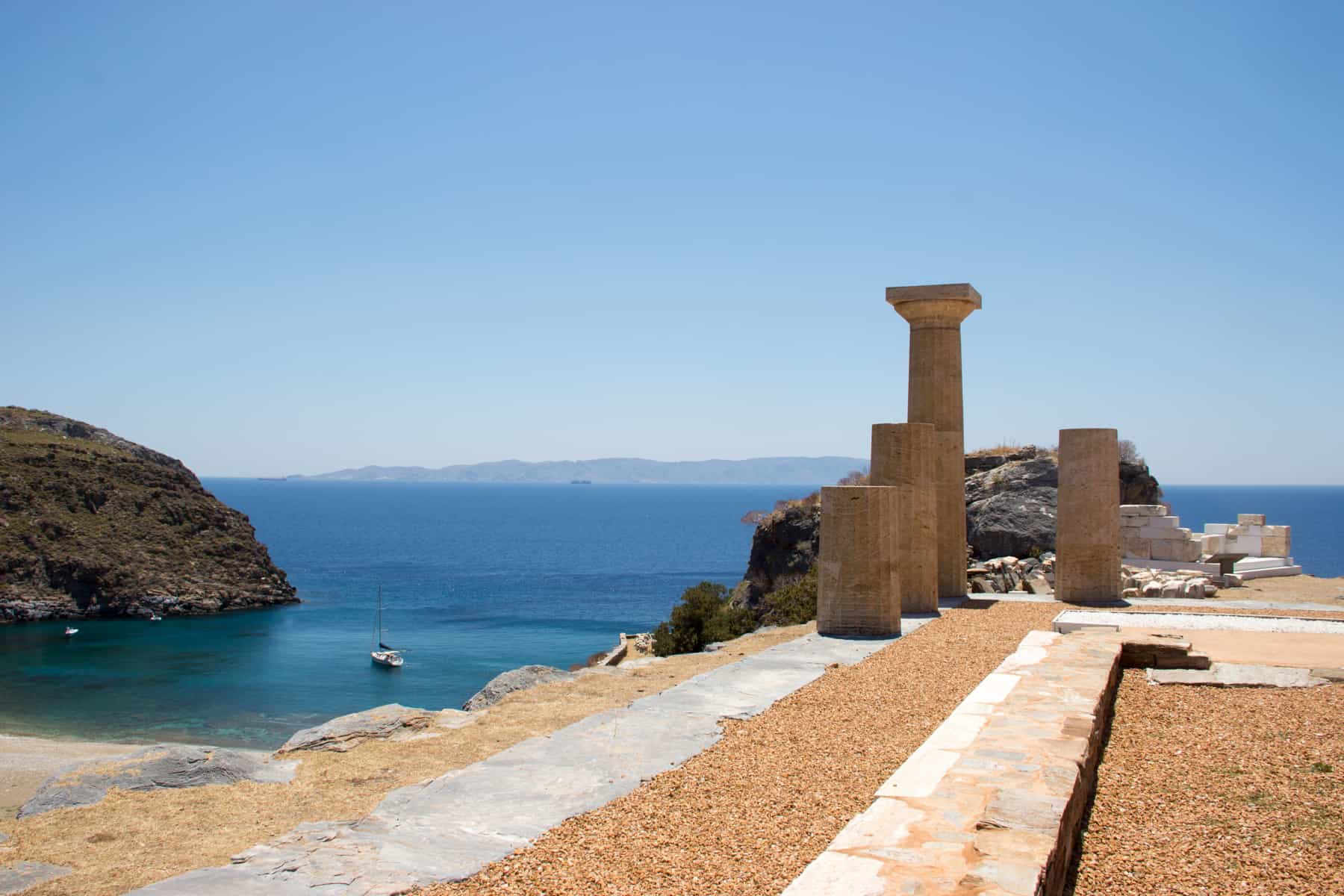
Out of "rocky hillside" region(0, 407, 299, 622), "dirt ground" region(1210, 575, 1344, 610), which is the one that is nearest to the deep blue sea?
"dirt ground" region(1210, 575, 1344, 610)

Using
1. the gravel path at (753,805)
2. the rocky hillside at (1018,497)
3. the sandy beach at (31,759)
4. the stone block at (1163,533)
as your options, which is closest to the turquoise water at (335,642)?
the sandy beach at (31,759)

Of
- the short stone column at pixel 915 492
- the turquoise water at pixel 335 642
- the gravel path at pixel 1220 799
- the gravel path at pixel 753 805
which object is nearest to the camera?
the gravel path at pixel 753 805

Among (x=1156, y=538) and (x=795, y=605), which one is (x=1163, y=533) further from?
(x=795, y=605)

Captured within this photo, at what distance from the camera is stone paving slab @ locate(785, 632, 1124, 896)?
392 cm

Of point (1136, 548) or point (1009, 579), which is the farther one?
point (1136, 548)

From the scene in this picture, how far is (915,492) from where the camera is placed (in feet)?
48.3

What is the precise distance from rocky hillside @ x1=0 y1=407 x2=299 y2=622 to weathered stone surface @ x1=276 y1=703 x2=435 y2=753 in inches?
2228

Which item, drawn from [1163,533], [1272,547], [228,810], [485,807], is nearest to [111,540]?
[1163,533]

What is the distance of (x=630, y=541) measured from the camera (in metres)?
123

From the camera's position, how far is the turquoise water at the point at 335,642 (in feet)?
118

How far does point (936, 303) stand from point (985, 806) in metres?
12.5

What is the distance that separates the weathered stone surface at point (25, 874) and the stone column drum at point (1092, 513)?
47.4 feet

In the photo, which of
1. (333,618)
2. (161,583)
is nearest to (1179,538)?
(333,618)

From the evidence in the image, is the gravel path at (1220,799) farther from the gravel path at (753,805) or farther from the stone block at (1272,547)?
the stone block at (1272,547)
